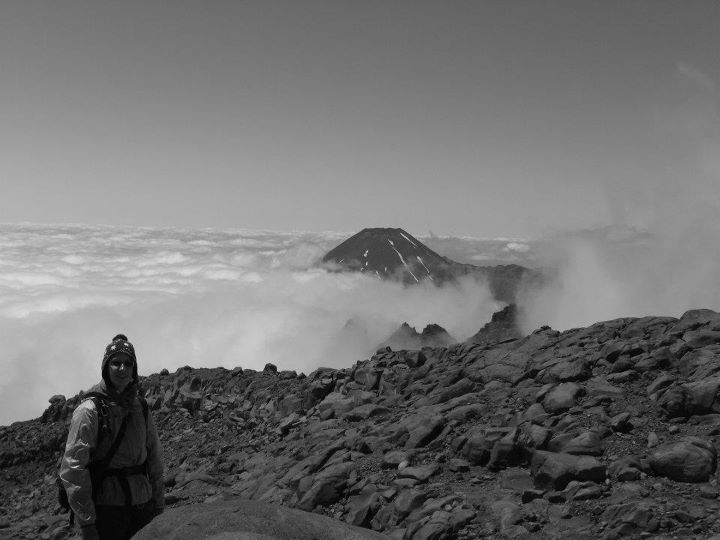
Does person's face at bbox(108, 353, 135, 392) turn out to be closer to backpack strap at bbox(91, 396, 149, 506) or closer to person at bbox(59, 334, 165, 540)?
person at bbox(59, 334, 165, 540)

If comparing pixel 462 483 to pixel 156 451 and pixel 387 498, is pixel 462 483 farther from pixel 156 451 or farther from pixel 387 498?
pixel 156 451

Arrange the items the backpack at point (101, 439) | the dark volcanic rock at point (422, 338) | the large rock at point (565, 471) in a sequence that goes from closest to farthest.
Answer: the backpack at point (101, 439)
the large rock at point (565, 471)
the dark volcanic rock at point (422, 338)

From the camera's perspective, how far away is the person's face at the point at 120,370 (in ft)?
22.0

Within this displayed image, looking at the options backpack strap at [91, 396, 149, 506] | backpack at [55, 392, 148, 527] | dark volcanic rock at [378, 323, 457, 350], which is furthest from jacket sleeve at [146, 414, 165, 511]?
dark volcanic rock at [378, 323, 457, 350]

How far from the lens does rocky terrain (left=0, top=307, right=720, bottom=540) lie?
9.30 metres

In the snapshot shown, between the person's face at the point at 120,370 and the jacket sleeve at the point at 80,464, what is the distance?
439 mm

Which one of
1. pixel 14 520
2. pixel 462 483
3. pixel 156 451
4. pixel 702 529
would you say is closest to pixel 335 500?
pixel 462 483

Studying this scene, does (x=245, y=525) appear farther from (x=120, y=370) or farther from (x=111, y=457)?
(x=120, y=370)

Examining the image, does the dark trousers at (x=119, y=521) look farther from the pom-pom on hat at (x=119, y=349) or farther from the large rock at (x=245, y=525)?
the pom-pom on hat at (x=119, y=349)

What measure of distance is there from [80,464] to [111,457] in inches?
14.8

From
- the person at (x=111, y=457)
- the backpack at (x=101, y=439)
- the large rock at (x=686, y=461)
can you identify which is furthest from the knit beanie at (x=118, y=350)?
the large rock at (x=686, y=461)

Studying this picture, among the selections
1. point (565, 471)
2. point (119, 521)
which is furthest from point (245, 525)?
point (565, 471)

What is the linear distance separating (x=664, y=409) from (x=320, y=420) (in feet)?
38.5

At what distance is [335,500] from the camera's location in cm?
1253
